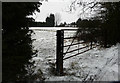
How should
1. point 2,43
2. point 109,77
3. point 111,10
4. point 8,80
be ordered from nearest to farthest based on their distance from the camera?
point 2,43 → point 8,80 → point 109,77 → point 111,10

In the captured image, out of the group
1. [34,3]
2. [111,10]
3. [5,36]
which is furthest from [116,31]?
[5,36]

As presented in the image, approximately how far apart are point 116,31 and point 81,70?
6270mm

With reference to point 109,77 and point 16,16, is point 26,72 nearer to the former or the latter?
point 16,16

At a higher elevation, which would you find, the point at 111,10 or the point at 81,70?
the point at 111,10

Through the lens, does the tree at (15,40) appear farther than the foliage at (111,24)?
No

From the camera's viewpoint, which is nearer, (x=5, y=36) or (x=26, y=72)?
(x=5, y=36)

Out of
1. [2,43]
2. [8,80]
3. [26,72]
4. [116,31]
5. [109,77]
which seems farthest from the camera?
[116,31]

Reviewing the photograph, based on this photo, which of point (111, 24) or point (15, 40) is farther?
point (111, 24)

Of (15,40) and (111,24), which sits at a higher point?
(111,24)

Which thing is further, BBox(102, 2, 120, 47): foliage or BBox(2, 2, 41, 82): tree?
BBox(102, 2, 120, 47): foliage

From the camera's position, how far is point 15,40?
3873mm

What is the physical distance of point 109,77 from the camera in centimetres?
460

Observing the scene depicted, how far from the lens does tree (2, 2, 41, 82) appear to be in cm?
364

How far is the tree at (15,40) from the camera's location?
3643 mm
